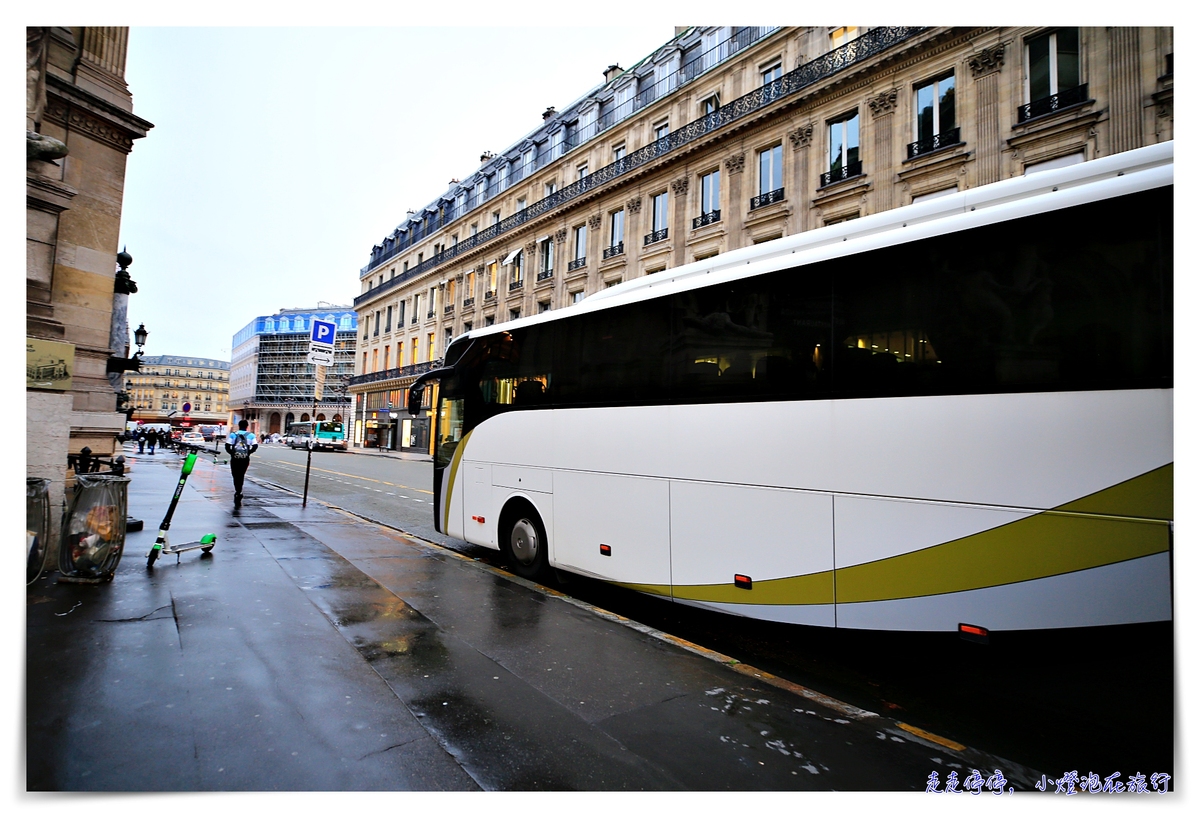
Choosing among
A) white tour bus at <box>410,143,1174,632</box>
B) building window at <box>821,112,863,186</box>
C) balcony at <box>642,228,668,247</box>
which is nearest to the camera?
white tour bus at <box>410,143,1174,632</box>

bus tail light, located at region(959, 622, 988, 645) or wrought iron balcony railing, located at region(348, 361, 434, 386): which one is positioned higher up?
wrought iron balcony railing, located at region(348, 361, 434, 386)

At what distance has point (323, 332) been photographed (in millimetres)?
17406

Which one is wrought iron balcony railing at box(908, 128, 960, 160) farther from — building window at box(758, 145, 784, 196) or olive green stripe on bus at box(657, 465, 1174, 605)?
olive green stripe on bus at box(657, 465, 1174, 605)

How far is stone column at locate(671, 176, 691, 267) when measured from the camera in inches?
1041

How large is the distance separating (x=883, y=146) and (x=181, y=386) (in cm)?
13273

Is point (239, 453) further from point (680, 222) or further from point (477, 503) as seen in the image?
point (680, 222)

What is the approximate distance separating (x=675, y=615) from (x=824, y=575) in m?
2.26

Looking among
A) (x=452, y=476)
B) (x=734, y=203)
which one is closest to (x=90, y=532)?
(x=452, y=476)

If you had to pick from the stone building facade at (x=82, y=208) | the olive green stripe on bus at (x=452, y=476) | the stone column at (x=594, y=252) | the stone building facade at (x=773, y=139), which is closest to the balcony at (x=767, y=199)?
the stone building facade at (x=773, y=139)

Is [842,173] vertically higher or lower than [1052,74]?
lower

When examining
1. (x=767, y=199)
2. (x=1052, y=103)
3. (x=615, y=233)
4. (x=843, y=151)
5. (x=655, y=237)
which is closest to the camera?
(x=1052, y=103)

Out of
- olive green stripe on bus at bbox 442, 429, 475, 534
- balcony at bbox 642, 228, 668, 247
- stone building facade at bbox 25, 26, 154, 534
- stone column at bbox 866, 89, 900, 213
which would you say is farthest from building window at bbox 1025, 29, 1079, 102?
stone building facade at bbox 25, 26, 154, 534

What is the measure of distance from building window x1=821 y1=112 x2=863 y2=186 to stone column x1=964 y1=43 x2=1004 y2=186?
12.0 ft

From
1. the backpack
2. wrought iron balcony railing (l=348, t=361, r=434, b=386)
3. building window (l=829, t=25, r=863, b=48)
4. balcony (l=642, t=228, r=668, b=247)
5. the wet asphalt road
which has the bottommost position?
the wet asphalt road
